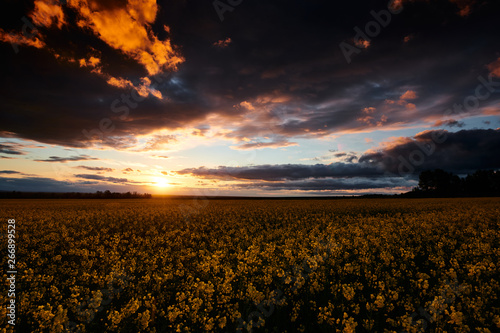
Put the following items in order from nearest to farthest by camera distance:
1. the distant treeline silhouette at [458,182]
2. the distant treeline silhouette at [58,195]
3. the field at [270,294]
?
the field at [270,294]
the distant treeline silhouette at [58,195]
the distant treeline silhouette at [458,182]

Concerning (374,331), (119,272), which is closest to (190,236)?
(119,272)

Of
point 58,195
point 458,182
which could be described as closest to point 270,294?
point 58,195

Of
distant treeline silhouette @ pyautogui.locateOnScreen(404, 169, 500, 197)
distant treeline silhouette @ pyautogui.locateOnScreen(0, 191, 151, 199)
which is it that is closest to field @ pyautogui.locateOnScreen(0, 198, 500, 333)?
distant treeline silhouette @ pyautogui.locateOnScreen(0, 191, 151, 199)

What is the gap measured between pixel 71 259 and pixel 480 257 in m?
14.8

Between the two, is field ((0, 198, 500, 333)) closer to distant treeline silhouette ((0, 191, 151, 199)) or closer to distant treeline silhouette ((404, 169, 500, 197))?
distant treeline silhouette ((0, 191, 151, 199))

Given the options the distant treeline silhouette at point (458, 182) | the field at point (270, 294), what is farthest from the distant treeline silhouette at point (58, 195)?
the distant treeline silhouette at point (458, 182)

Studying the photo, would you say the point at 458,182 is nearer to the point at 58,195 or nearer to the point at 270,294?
the point at 270,294

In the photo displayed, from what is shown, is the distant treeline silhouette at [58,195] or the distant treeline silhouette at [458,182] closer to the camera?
the distant treeline silhouette at [58,195]

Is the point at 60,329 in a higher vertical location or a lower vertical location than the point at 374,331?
higher

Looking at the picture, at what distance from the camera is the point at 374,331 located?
15.4 feet

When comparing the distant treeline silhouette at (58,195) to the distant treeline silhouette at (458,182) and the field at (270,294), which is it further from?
the distant treeline silhouette at (458,182)

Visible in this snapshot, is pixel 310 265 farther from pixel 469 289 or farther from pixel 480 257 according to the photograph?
pixel 480 257

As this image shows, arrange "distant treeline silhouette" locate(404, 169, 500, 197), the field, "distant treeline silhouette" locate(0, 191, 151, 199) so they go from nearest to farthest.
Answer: the field, "distant treeline silhouette" locate(0, 191, 151, 199), "distant treeline silhouette" locate(404, 169, 500, 197)

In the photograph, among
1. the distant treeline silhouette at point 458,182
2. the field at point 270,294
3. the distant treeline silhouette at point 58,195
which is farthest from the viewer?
the distant treeline silhouette at point 458,182
